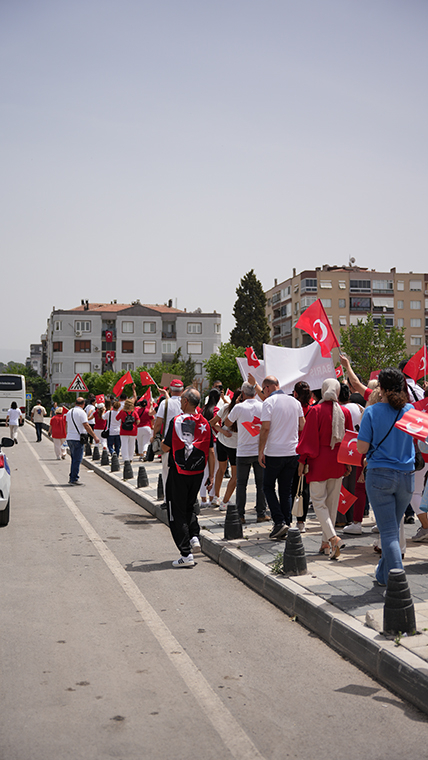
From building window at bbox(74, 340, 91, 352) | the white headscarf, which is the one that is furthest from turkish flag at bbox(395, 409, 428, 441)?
building window at bbox(74, 340, 91, 352)

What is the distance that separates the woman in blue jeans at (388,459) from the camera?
17.8 ft

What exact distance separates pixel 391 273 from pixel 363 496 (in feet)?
312

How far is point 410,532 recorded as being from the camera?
8.75 m

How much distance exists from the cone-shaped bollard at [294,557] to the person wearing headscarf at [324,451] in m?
0.77

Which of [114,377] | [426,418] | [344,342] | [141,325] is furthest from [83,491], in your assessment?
[141,325]

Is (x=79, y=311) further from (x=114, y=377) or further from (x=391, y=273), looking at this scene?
(x=391, y=273)

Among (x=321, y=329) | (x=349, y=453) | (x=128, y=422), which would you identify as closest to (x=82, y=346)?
(x=128, y=422)

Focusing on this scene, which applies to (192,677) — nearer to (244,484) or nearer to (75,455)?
(244,484)

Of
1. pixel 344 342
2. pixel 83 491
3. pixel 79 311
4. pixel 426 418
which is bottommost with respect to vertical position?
pixel 83 491

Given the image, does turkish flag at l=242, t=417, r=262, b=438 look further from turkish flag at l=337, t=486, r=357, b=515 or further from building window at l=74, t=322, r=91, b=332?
building window at l=74, t=322, r=91, b=332

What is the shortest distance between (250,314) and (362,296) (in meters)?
22.7

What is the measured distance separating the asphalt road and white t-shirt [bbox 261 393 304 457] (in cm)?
164

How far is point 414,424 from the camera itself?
5039mm

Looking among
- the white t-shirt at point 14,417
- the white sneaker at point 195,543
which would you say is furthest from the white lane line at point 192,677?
the white t-shirt at point 14,417
